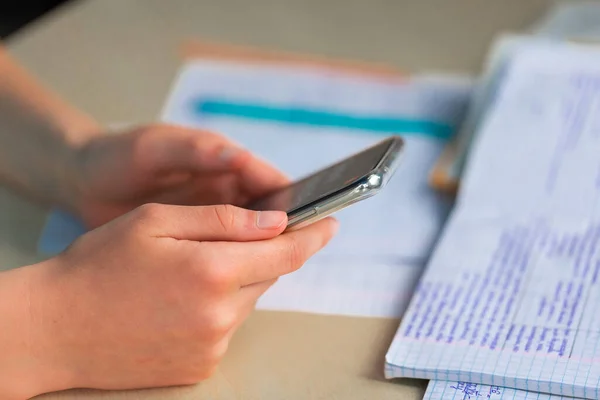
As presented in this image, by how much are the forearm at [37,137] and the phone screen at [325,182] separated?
0.21m

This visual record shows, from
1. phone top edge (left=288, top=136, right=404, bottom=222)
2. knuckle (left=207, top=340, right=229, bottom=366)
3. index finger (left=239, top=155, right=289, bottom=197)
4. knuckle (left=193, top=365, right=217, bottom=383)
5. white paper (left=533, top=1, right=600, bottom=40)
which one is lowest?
knuckle (left=193, top=365, right=217, bottom=383)

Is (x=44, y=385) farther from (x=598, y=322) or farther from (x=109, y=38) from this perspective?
(x=109, y=38)

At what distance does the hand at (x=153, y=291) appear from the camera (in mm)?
525

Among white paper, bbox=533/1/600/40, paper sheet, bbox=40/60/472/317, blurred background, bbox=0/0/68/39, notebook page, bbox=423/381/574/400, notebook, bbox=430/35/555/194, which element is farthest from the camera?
blurred background, bbox=0/0/68/39

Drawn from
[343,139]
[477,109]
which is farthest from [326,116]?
[477,109]

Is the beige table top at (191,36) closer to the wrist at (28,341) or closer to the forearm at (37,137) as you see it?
the forearm at (37,137)

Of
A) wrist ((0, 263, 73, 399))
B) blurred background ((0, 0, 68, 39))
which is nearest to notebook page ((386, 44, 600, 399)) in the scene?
wrist ((0, 263, 73, 399))

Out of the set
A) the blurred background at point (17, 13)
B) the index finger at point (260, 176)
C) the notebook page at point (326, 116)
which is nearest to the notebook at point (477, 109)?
the notebook page at point (326, 116)

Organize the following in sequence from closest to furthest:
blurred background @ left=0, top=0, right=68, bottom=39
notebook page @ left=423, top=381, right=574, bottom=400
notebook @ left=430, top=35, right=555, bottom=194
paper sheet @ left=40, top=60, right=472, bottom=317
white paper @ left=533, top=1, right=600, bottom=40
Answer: notebook page @ left=423, top=381, right=574, bottom=400
paper sheet @ left=40, top=60, right=472, bottom=317
notebook @ left=430, top=35, right=555, bottom=194
white paper @ left=533, top=1, right=600, bottom=40
blurred background @ left=0, top=0, right=68, bottom=39

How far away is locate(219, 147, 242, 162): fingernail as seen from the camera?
66 centimetres

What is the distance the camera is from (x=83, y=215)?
2.40 feet

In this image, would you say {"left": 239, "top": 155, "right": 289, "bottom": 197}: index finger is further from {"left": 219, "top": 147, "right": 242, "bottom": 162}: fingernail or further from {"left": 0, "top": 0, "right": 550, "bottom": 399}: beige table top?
{"left": 0, "top": 0, "right": 550, "bottom": 399}: beige table top

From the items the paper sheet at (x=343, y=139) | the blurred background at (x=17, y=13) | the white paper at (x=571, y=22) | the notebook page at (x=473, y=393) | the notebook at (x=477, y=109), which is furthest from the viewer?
the blurred background at (x=17, y=13)

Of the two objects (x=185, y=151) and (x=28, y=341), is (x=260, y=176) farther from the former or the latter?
A: (x=28, y=341)
